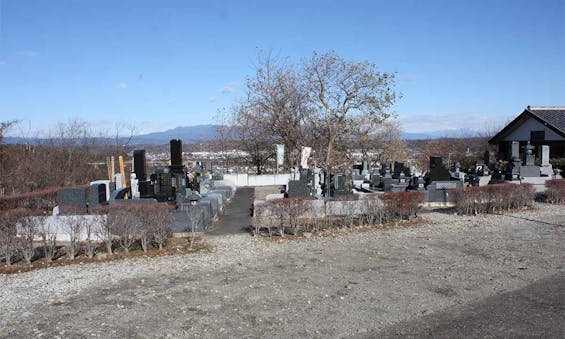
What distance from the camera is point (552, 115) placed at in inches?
1267

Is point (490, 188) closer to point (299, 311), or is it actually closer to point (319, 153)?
point (299, 311)

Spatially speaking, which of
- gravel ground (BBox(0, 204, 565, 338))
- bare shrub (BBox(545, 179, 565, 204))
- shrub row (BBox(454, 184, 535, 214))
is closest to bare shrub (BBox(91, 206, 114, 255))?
gravel ground (BBox(0, 204, 565, 338))

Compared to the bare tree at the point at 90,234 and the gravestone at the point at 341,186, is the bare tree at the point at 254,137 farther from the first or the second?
the bare tree at the point at 90,234

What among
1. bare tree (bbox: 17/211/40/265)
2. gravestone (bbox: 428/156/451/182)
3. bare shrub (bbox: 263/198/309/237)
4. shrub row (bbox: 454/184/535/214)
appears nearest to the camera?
bare tree (bbox: 17/211/40/265)

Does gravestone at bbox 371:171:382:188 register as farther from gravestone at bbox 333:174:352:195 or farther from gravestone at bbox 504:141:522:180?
gravestone at bbox 504:141:522:180

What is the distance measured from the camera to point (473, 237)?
34.8 ft

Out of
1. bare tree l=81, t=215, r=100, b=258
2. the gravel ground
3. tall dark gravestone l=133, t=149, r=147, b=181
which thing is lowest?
the gravel ground

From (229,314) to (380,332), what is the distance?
1.91 metres

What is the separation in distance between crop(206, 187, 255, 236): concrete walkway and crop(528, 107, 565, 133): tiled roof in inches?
871

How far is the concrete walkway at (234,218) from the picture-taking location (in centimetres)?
1235

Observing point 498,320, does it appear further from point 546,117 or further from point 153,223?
point 546,117

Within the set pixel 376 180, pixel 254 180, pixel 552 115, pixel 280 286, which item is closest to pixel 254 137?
pixel 254 180

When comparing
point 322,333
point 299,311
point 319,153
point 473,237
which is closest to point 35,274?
point 299,311

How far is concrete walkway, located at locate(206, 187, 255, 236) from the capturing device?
486 inches
